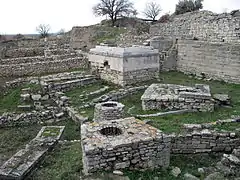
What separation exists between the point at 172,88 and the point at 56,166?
5451 millimetres

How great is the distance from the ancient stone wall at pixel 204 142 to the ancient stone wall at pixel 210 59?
7453 mm

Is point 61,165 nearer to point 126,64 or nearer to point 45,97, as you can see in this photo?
point 45,97

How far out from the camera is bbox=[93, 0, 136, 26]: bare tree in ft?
116

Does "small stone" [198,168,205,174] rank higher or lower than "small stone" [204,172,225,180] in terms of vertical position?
lower

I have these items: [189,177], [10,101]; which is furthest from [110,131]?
[10,101]

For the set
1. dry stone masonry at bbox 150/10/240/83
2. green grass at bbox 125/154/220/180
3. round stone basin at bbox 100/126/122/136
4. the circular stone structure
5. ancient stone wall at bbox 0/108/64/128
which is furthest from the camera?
dry stone masonry at bbox 150/10/240/83

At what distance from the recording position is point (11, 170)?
6453 mm

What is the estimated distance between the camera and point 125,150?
584 centimetres

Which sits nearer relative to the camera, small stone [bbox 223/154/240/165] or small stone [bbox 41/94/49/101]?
small stone [bbox 223/154/240/165]

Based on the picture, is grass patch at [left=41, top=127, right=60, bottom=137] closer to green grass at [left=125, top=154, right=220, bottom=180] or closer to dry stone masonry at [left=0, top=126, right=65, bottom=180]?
dry stone masonry at [left=0, top=126, right=65, bottom=180]

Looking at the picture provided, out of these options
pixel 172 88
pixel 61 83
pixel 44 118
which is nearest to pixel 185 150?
pixel 172 88

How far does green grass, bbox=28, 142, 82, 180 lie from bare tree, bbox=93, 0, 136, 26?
28.8 m

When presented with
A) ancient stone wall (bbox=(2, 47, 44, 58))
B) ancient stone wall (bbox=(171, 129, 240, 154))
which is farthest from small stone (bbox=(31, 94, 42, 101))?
ancient stone wall (bbox=(2, 47, 44, 58))

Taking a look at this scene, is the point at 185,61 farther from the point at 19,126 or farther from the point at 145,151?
the point at 145,151
